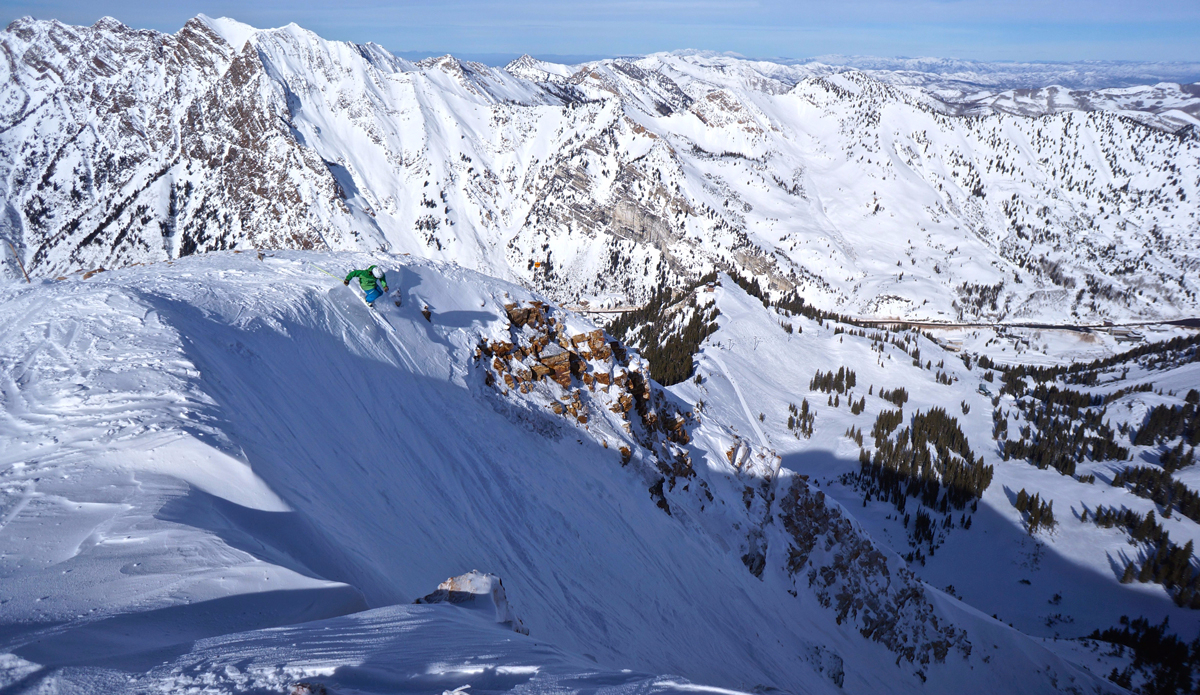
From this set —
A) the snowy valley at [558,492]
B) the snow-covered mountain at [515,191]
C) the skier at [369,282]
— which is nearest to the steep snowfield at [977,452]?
the snowy valley at [558,492]

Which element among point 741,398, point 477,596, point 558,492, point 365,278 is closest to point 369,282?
point 365,278

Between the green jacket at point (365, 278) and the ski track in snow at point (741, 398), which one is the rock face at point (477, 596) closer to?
the green jacket at point (365, 278)

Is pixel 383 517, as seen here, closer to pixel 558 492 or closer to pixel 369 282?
pixel 558 492

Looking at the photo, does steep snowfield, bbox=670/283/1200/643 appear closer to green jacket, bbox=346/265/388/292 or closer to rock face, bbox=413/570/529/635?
green jacket, bbox=346/265/388/292

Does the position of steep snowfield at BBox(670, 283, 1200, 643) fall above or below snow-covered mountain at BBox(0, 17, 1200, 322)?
below

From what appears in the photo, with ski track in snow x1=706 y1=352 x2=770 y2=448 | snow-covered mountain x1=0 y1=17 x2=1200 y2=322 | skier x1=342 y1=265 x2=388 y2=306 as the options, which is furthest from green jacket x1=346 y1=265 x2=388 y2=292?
snow-covered mountain x1=0 y1=17 x2=1200 y2=322

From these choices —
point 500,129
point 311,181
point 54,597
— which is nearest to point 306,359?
point 54,597

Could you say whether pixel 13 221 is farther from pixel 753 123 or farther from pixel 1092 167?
pixel 1092 167
